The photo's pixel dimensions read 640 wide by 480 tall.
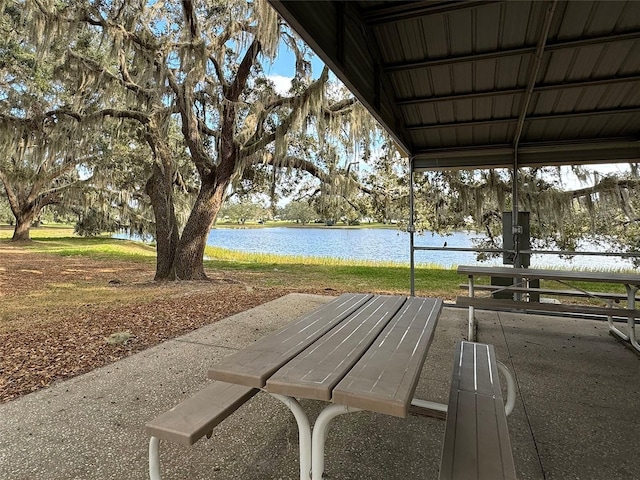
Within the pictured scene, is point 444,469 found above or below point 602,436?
above

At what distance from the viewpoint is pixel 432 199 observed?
877cm

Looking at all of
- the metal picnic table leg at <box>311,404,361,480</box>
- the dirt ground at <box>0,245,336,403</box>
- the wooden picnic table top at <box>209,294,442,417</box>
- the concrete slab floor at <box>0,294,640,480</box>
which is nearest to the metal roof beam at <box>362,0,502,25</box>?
the wooden picnic table top at <box>209,294,442,417</box>

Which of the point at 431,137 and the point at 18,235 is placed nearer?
the point at 431,137

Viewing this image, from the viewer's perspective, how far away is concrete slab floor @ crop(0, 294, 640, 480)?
1.53 meters

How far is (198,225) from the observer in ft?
22.7

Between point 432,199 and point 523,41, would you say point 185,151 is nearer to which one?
point 432,199

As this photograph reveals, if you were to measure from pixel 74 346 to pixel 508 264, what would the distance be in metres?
5.14

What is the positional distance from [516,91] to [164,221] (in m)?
6.46

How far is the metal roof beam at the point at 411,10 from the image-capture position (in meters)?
2.07

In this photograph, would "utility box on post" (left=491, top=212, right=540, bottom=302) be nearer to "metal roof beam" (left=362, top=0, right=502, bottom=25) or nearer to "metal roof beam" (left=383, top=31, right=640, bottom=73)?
"metal roof beam" (left=383, top=31, right=640, bottom=73)

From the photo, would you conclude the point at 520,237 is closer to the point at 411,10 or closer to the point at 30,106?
the point at 411,10

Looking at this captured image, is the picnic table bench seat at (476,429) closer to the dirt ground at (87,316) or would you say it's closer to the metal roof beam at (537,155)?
the dirt ground at (87,316)

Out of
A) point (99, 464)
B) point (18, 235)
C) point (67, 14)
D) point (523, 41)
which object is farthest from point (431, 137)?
point (18, 235)

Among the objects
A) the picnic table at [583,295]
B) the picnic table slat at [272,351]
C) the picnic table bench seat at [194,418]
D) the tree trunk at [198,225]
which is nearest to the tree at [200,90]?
the tree trunk at [198,225]
